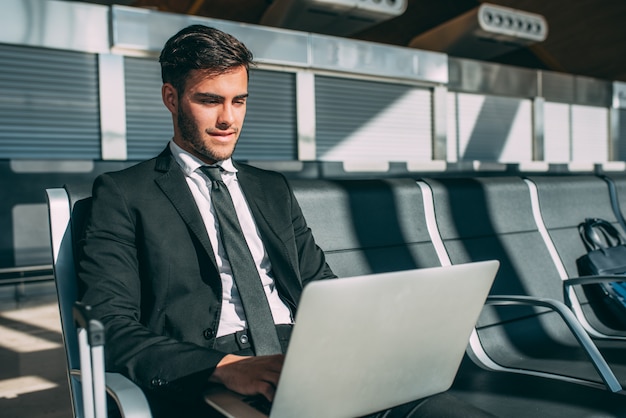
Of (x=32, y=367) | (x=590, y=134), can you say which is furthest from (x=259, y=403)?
(x=590, y=134)

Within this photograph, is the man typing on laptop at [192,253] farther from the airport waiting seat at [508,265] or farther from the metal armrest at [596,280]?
the metal armrest at [596,280]

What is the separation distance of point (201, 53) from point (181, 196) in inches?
14.7

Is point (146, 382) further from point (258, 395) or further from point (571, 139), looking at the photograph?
point (571, 139)

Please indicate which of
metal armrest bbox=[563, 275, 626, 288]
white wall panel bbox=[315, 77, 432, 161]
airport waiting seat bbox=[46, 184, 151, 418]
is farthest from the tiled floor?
white wall panel bbox=[315, 77, 432, 161]

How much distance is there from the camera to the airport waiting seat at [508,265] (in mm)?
2074

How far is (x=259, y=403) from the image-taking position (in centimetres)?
104

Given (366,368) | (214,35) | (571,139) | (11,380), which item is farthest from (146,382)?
(571,139)

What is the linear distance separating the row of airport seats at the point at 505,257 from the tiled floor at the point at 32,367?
1.70m

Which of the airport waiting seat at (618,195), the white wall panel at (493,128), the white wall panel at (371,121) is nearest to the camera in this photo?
the airport waiting seat at (618,195)

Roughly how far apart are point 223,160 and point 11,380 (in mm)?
2525

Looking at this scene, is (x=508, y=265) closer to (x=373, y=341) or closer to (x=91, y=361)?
(x=373, y=341)

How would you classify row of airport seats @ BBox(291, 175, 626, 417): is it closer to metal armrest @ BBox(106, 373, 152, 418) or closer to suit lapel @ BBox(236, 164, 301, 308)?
suit lapel @ BBox(236, 164, 301, 308)

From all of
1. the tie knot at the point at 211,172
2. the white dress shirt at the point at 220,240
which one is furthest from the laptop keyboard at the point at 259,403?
the tie knot at the point at 211,172

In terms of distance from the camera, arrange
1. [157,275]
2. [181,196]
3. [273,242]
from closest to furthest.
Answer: [157,275] → [181,196] → [273,242]
